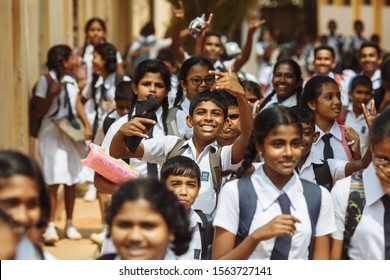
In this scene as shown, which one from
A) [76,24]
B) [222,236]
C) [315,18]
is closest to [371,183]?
[222,236]

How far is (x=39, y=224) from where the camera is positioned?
3947 millimetres

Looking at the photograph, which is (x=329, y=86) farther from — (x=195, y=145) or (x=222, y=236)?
(x=222, y=236)

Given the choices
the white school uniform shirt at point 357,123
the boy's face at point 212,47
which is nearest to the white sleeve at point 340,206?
the white school uniform shirt at point 357,123

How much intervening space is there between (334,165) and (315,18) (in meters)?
28.6

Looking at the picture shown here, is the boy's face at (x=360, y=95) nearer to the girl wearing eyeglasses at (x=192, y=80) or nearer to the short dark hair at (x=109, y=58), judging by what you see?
the girl wearing eyeglasses at (x=192, y=80)

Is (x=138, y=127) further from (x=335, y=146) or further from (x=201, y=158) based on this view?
(x=335, y=146)

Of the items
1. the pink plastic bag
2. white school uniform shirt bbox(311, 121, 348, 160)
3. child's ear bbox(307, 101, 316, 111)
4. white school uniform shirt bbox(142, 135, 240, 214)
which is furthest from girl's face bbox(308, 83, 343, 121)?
the pink plastic bag

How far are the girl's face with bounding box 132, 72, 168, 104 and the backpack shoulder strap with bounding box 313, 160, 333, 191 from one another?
54.9 inches

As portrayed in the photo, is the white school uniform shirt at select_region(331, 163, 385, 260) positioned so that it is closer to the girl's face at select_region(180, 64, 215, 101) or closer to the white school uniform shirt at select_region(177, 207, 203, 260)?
the white school uniform shirt at select_region(177, 207, 203, 260)

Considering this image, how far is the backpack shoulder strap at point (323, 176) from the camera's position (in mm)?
5938

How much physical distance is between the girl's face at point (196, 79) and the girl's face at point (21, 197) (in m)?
3.68

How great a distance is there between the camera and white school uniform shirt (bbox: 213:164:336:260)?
14.6 feet

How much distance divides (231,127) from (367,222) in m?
2.42

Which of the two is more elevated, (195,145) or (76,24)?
(76,24)
